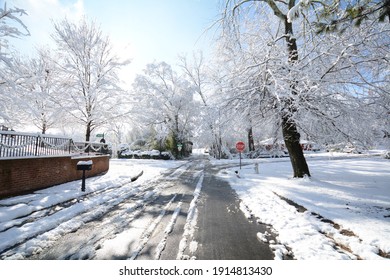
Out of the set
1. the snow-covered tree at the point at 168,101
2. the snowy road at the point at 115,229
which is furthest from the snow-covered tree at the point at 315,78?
the snow-covered tree at the point at 168,101

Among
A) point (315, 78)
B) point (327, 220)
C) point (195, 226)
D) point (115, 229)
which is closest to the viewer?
point (115, 229)

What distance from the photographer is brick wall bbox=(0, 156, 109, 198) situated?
6102 millimetres

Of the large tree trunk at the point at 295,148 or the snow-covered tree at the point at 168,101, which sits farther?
the snow-covered tree at the point at 168,101

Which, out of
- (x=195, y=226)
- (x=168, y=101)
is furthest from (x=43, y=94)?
(x=168, y=101)

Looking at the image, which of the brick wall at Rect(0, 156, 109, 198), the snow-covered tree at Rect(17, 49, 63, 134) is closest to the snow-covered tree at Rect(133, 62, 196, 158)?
the snow-covered tree at Rect(17, 49, 63, 134)

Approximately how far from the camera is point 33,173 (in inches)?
279

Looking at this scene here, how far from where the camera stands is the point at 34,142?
24.1 feet

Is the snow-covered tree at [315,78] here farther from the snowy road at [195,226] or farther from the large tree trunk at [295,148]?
the snowy road at [195,226]

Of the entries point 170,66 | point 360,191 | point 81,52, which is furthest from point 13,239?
point 170,66

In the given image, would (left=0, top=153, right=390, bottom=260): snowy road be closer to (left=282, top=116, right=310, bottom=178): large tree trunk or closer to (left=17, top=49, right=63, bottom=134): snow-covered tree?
(left=282, top=116, right=310, bottom=178): large tree trunk

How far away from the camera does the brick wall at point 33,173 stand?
610 cm

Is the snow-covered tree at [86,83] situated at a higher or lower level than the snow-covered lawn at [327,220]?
higher

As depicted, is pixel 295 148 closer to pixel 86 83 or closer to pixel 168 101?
pixel 86 83

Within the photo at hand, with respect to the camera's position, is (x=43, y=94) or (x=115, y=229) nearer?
(x=115, y=229)
